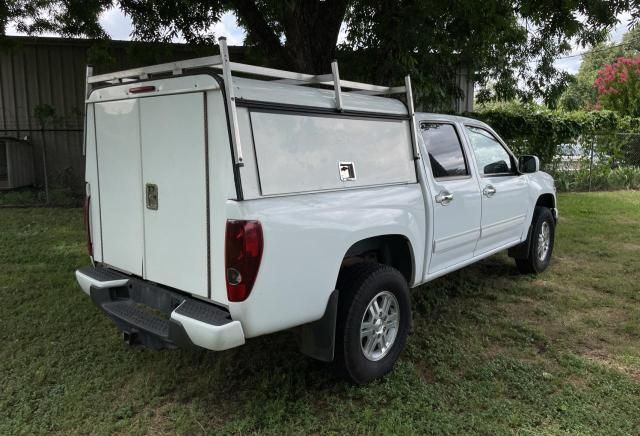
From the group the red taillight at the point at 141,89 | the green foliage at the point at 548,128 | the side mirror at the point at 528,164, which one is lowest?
the side mirror at the point at 528,164

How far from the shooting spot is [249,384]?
3.61 metres

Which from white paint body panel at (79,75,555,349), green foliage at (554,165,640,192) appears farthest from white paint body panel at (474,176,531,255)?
green foliage at (554,165,640,192)

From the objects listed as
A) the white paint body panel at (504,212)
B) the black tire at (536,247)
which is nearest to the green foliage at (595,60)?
the black tire at (536,247)

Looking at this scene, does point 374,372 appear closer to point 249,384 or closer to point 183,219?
point 249,384

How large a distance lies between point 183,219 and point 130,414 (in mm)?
1271

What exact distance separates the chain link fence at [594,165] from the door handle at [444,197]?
11.0m

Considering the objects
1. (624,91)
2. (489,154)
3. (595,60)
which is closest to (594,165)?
(624,91)

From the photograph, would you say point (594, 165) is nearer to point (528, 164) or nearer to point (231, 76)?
point (528, 164)

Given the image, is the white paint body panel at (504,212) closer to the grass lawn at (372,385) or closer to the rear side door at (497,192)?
the rear side door at (497,192)

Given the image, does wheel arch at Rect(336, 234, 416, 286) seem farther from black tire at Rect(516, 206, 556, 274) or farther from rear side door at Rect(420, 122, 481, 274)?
black tire at Rect(516, 206, 556, 274)

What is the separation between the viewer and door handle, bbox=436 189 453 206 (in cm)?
418

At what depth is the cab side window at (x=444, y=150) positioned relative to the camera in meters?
4.42

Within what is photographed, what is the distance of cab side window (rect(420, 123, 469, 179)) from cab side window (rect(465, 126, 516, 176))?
0.30 meters

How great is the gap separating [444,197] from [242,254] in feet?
6.81
